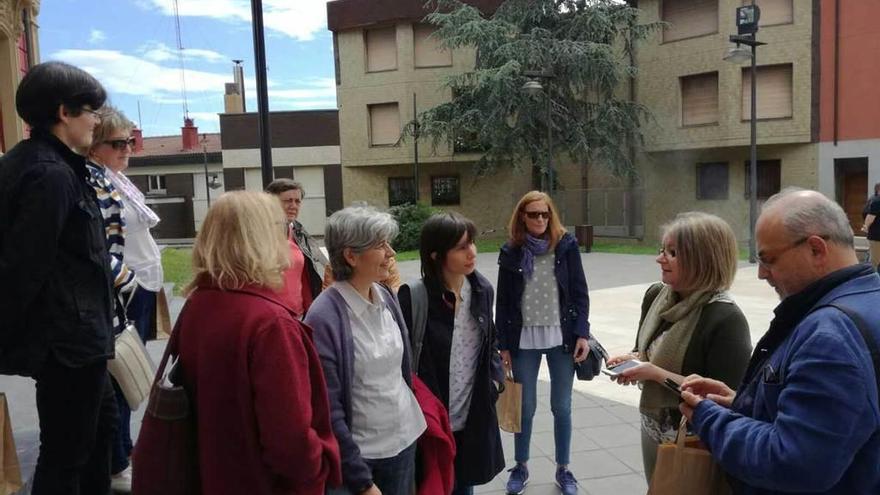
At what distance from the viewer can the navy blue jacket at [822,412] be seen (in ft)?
4.90

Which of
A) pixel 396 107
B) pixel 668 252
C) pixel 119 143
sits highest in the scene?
pixel 396 107

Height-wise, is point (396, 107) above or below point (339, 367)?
above

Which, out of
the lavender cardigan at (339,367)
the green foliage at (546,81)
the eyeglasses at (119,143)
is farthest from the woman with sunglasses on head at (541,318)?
the green foliage at (546,81)

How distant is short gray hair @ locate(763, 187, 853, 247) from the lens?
168cm

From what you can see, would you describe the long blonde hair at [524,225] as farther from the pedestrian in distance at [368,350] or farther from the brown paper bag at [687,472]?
the brown paper bag at [687,472]

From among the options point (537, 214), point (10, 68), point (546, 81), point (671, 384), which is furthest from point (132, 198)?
point (546, 81)

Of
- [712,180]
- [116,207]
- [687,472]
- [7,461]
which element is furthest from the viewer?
[712,180]

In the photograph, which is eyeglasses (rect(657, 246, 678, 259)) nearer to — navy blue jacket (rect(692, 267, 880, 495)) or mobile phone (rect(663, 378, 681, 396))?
mobile phone (rect(663, 378, 681, 396))

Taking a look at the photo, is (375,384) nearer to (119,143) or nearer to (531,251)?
(531,251)

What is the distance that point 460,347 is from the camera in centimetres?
324

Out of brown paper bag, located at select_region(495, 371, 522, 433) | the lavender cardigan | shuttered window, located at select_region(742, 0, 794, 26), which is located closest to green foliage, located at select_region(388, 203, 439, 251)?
shuttered window, located at select_region(742, 0, 794, 26)

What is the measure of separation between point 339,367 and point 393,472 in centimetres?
51

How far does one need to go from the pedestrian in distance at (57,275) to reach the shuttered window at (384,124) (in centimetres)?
2771

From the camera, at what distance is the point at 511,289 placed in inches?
160
